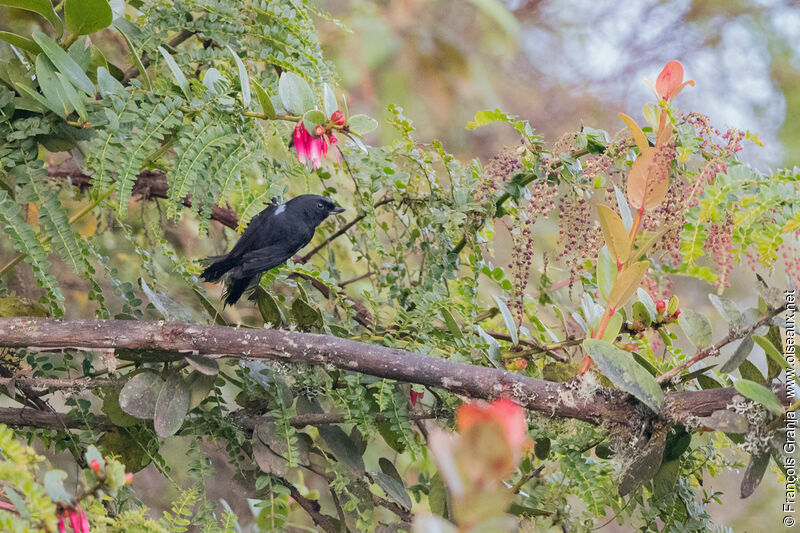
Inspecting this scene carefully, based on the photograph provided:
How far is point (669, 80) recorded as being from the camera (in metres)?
0.62

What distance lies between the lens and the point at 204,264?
0.87 m

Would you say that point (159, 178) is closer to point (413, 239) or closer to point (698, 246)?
point (413, 239)

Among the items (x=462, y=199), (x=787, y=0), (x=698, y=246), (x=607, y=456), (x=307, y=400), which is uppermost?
(x=787, y=0)

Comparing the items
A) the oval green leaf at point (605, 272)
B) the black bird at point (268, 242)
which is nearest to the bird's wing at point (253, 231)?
the black bird at point (268, 242)

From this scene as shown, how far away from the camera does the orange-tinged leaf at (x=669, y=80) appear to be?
0.61 meters

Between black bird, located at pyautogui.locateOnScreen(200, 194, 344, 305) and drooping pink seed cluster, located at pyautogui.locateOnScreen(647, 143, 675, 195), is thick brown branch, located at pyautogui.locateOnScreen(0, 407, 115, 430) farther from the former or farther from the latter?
drooping pink seed cluster, located at pyautogui.locateOnScreen(647, 143, 675, 195)

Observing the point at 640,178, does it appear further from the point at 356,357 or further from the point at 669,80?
the point at 356,357

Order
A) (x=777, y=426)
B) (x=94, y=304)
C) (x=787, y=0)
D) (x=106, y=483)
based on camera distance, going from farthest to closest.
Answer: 1. (x=787, y=0)
2. (x=94, y=304)
3. (x=777, y=426)
4. (x=106, y=483)

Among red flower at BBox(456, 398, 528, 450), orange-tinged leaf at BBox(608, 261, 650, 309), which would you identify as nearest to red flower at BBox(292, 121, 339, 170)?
orange-tinged leaf at BBox(608, 261, 650, 309)

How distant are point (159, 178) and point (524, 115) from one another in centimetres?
119

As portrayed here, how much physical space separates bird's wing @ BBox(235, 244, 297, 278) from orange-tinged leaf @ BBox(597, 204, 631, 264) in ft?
1.10

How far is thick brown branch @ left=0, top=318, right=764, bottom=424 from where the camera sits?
0.57m

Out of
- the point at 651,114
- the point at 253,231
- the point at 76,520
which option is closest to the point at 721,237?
the point at 651,114

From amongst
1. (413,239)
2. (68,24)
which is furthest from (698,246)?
(68,24)
